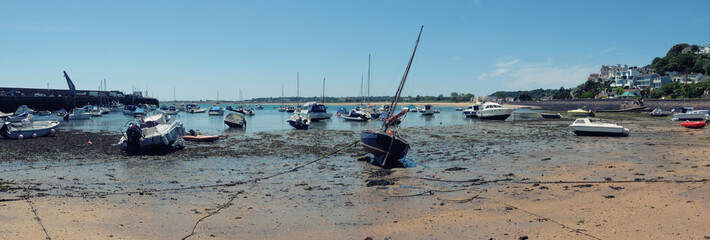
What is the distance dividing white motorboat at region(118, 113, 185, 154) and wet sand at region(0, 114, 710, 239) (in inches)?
57.2

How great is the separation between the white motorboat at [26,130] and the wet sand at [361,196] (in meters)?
11.9

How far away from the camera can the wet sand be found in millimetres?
8625

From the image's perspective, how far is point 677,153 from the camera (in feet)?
62.0

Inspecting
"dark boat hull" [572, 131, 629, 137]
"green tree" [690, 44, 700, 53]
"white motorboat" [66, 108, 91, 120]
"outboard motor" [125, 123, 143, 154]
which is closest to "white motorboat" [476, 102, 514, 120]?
"dark boat hull" [572, 131, 629, 137]

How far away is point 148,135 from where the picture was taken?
78.4ft

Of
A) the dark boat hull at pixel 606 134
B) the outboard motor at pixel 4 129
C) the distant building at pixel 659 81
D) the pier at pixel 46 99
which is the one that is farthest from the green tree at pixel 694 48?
the pier at pixel 46 99

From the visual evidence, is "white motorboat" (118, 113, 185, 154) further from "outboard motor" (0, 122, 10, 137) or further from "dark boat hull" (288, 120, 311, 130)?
"dark boat hull" (288, 120, 311, 130)

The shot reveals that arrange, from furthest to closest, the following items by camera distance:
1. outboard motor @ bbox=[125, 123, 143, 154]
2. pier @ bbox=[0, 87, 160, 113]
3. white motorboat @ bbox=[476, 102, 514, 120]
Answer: pier @ bbox=[0, 87, 160, 113]
white motorboat @ bbox=[476, 102, 514, 120]
outboard motor @ bbox=[125, 123, 143, 154]

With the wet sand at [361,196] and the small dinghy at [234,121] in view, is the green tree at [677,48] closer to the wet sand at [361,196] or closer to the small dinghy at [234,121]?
the wet sand at [361,196]

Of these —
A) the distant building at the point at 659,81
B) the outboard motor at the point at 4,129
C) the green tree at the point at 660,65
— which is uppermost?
the green tree at the point at 660,65

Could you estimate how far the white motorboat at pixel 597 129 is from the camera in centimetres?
2925

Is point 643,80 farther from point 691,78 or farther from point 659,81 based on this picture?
point 691,78

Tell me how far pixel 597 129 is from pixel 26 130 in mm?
43614

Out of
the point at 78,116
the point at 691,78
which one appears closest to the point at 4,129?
the point at 78,116
